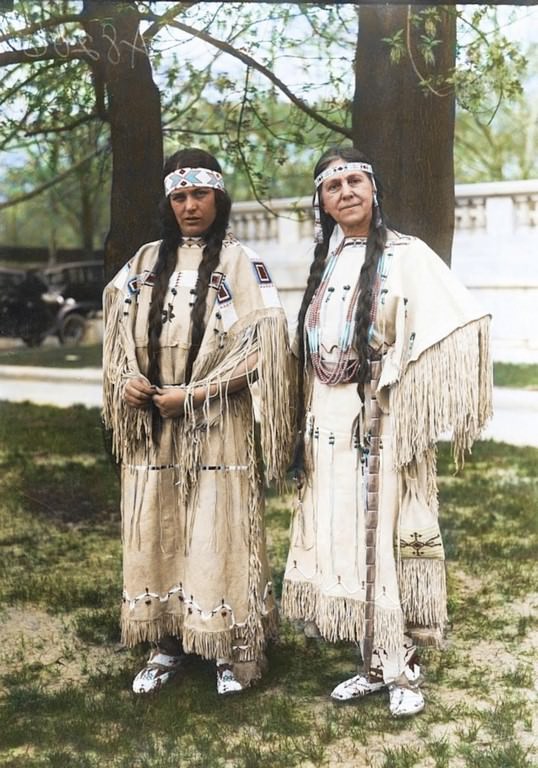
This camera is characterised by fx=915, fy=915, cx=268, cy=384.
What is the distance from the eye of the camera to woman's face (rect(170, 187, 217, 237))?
2529 millimetres

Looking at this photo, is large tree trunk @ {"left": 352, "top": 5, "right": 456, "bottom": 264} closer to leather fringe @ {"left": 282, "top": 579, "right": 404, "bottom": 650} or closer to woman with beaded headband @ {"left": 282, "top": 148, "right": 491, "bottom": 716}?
woman with beaded headband @ {"left": 282, "top": 148, "right": 491, "bottom": 716}

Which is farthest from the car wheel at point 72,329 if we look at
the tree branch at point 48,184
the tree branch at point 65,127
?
the tree branch at point 65,127

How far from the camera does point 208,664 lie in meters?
2.80

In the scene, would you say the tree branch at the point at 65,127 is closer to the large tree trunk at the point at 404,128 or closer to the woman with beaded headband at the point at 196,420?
the woman with beaded headband at the point at 196,420

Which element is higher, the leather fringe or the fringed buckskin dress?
the fringed buckskin dress

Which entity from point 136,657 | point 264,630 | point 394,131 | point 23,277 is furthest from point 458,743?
point 23,277

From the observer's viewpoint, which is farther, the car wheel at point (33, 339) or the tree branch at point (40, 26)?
the car wheel at point (33, 339)

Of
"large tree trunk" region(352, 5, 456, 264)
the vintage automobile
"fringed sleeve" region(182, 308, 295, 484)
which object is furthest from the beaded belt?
the vintage automobile

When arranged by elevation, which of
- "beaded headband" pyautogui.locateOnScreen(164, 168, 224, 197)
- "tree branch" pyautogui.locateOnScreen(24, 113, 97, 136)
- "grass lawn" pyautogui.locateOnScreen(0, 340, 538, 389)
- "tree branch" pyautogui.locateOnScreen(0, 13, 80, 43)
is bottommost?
"grass lawn" pyautogui.locateOnScreen(0, 340, 538, 389)

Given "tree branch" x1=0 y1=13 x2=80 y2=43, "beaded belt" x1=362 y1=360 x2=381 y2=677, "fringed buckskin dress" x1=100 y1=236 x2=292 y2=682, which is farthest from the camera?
"tree branch" x1=0 y1=13 x2=80 y2=43

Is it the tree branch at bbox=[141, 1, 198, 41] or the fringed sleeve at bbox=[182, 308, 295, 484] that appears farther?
the tree branch at bbox=[141, 1, 198, 41]

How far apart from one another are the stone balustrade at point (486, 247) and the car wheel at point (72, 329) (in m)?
0.64

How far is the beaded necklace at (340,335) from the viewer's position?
96.3 inches

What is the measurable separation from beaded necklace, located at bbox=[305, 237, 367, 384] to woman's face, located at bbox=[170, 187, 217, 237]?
36cm
